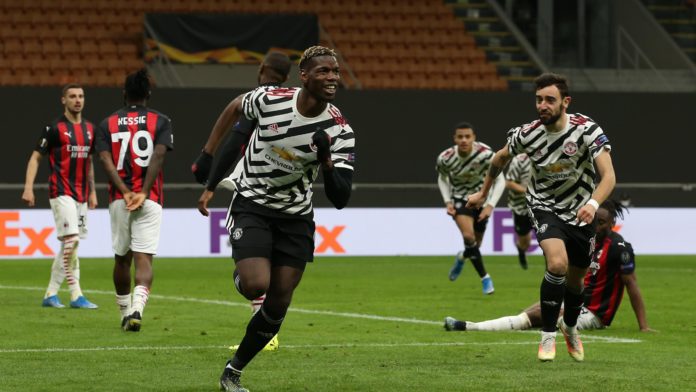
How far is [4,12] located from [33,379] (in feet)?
71.3

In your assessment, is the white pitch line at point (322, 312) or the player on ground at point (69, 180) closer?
the white pitch line at point (322, 312)

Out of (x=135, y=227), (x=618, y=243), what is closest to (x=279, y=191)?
(x=135, y=227)

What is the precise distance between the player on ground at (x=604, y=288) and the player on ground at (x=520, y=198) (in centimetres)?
924

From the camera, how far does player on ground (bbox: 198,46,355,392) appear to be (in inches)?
301

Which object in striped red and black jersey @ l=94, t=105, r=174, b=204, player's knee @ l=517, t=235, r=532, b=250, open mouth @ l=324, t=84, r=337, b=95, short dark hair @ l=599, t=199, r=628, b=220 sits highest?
open mouth @ l=324, t=84, r=337, b=95

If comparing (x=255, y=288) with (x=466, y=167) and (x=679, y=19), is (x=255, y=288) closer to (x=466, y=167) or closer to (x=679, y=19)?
(x=466, y=167)

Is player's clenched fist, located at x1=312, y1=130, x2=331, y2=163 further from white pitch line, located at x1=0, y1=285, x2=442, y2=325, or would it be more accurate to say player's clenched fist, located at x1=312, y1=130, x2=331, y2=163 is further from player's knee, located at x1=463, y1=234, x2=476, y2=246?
player's knee, located at x1=463, y1=234, x2=476, y2=246

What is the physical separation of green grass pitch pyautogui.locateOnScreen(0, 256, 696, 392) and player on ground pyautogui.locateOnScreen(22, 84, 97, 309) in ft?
1.49

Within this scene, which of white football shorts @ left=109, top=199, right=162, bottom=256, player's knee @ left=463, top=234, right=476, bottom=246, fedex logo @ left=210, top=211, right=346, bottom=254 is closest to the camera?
white football shorts @ left=109, top=199, right=162, bottom=256

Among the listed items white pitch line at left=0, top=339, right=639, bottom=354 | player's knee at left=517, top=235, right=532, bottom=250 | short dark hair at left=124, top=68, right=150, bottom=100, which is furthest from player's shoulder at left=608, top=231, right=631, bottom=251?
player's knee at left=517, top=235, right=532, bottom=250

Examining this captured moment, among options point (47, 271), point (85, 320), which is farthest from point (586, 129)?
point (47, 271)

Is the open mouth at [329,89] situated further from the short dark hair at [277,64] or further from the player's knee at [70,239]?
Result: the player's knee at [70,239]

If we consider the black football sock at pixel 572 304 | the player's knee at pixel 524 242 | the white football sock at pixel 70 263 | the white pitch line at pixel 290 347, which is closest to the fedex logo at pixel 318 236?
the player's knee at pixel 524 242

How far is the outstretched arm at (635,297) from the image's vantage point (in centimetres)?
1134
